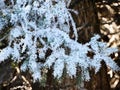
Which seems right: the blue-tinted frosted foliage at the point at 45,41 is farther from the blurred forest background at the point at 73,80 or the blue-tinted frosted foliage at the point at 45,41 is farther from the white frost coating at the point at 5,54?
the blurred forest background at the point at 73,80

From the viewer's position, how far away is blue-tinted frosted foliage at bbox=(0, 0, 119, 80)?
1.84 m

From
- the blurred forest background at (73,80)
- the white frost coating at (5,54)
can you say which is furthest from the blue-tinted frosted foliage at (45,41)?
the blurred forest background at (73,80)

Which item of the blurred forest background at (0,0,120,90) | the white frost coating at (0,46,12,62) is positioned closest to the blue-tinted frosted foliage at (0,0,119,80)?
the white frost coating at (0,46,12,62)

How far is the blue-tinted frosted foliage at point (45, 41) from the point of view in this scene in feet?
6.05

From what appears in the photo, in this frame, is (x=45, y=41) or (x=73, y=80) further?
(x=73, y=80)

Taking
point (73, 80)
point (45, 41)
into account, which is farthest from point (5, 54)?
point (73, 80)

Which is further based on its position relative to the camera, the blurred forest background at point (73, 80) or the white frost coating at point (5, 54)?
the blurred forest background at point (73, 80)

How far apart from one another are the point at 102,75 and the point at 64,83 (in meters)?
0.42

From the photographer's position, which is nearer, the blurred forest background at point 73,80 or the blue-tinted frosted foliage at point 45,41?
the blue-tinted frosted foliage at point 45,41

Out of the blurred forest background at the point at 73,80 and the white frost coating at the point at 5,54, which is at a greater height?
the white frost coating at the point at 5,54

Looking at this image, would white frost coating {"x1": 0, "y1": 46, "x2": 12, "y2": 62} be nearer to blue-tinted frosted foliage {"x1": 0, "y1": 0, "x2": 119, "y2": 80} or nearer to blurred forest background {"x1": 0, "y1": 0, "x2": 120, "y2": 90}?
blue-tinted frosted foliage {"x1": 0, "y1": 0, "x2": 119, "y2": 80}

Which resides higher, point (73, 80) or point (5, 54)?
point (5, 54)

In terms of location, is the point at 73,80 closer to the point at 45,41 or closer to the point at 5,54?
the point at 45,41

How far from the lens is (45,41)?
195cm
